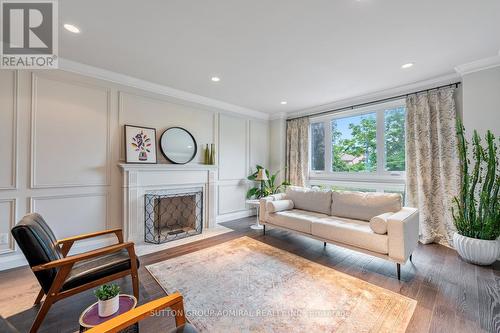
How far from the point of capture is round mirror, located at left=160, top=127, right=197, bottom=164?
145 inches

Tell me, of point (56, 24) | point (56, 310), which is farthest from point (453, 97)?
point (56, 310)

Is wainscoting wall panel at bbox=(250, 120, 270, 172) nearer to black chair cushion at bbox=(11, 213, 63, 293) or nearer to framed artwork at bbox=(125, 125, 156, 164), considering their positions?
framed artwork at bbox=(125, 125, 156, 164)

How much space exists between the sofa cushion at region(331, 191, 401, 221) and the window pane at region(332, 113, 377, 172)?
122 centimetres

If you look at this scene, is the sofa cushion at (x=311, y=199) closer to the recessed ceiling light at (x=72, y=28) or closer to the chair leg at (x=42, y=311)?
the chair leg at (x=42, y=311)

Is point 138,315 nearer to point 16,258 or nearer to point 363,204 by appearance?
point 16,258

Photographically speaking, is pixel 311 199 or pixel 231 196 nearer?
pixel 311 199

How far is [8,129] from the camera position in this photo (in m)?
2.46

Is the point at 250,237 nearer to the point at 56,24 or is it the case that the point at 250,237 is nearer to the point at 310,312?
the point at 310,312

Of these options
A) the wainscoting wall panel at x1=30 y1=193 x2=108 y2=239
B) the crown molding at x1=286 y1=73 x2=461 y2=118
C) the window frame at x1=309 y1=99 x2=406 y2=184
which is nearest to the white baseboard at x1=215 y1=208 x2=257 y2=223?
the window frame at x1=309 y1=99 x2=406 y2=184

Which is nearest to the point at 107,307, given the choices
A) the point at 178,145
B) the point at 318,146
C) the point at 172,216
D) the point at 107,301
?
the point at 107,301

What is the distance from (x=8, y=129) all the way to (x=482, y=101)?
5.99m

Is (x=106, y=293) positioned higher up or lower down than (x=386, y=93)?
lower down

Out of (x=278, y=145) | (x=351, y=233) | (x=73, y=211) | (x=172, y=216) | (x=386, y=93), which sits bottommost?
(x=172, y=216)

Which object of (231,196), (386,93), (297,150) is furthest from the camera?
(297,150)
